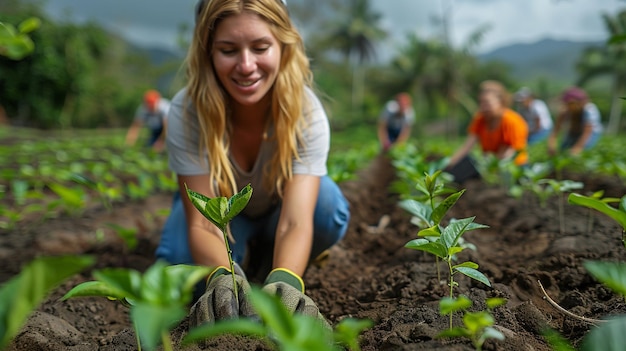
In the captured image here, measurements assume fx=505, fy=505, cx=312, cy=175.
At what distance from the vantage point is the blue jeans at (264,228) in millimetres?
2164

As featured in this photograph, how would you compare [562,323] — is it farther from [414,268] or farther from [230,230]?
[230,230]

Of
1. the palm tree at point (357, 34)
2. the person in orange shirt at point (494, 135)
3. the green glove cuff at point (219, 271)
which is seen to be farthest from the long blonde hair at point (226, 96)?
the palm tree at point (357, 34)

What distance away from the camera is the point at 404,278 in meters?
1.84

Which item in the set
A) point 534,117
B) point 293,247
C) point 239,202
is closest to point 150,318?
point 239,202

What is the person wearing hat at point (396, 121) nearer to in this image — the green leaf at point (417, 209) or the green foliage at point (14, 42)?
the green leaf at point (417, 209)

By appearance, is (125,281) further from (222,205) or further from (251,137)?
(251,137)

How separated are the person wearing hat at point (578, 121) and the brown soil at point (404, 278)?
2968mm

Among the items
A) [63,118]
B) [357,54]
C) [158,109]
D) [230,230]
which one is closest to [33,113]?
[63,118]

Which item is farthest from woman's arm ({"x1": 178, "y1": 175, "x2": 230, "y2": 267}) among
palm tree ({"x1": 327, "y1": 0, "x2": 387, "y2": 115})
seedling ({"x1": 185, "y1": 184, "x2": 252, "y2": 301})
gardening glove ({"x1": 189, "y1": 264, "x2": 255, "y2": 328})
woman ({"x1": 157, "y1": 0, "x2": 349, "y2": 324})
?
palm tree ({"x1": 327, "y1": 0, "x2": 387, "y2": 115})

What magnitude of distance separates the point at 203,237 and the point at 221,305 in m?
0.55

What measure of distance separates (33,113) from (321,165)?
2003 cm

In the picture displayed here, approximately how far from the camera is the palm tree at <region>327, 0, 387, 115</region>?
136 ft

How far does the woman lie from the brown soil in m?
0.28

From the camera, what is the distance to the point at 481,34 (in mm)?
24672
